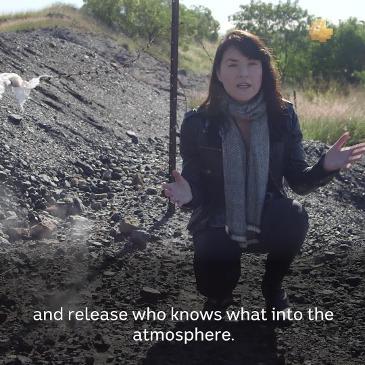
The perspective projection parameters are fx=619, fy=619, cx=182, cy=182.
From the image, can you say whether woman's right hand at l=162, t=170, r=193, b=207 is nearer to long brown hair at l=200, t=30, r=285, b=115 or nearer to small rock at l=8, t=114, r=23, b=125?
long brown hair at l=200, t=30, r=285, b=115

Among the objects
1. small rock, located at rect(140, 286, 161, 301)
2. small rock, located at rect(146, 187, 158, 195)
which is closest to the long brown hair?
small rock, located at rect(140, 286, 161, 301)

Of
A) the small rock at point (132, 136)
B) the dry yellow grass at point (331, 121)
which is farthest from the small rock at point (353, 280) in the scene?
the dry yellow grass at point (331, 121)

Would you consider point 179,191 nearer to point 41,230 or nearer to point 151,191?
Answer: point 41,230

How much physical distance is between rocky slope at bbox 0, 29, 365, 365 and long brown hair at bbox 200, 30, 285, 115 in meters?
0.94

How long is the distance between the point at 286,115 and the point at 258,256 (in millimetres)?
1244

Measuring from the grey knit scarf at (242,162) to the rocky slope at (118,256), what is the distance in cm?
51

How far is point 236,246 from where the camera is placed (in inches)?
103

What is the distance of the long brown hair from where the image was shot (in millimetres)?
2535

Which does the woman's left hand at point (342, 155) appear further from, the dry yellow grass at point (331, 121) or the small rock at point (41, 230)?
the dry yellow grass at point (331, 121)

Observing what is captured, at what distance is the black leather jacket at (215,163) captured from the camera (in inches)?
103

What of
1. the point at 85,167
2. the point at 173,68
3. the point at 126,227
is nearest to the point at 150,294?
the point at 126,227

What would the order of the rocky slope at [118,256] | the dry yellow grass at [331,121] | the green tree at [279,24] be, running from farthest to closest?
the green tree at [279,24] → the dry yellow grass at [331,121] → the rocky slope at [118,256]

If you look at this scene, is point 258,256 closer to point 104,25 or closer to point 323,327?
point 323,327

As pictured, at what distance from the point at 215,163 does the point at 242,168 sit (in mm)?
128
